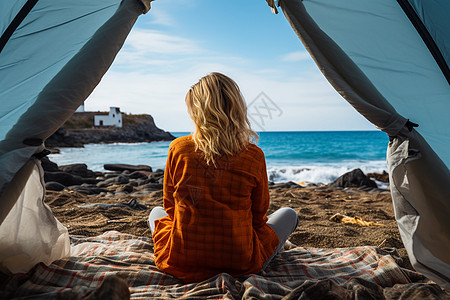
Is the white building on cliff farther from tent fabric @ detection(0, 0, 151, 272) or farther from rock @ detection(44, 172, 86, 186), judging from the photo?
tent fabric @ detection(0, 0, 151, 272)

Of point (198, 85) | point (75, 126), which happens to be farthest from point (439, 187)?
point (75, 126)

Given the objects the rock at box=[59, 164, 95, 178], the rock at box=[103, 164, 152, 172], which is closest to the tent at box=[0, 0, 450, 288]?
the rock at box=[59, 164, 95, 178]

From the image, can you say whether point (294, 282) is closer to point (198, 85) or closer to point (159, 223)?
point (159, 223)

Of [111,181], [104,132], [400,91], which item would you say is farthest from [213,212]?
[104,132]

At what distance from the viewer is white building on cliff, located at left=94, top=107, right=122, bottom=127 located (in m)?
46.0

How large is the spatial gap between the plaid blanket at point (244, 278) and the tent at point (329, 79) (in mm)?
218

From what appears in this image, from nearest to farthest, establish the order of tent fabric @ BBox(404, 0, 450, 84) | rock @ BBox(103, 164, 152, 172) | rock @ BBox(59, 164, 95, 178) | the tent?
the tent
tent fabric @ BBox(404, 0, 450, 84)
rock @ BBox(59, 164, 95, 178)
rock @ BBox(103, 164, 152, 172)

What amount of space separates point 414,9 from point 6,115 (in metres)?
3.48

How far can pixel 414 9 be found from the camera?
9.50 feet

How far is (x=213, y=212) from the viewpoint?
6.88 feet

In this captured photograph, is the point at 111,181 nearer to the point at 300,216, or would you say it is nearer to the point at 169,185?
the point at 300,216

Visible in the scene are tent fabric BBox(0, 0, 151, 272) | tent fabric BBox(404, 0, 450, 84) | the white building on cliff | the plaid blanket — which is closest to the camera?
the plaid blanket

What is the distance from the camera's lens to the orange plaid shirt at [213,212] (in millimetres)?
2096

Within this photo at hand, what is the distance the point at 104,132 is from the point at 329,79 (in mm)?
41887
